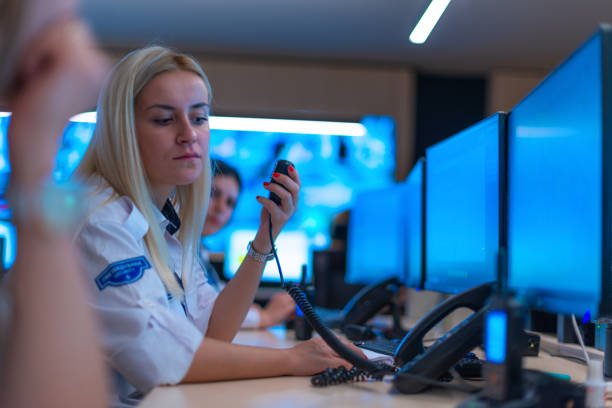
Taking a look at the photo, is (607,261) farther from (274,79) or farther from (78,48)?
(274,79)

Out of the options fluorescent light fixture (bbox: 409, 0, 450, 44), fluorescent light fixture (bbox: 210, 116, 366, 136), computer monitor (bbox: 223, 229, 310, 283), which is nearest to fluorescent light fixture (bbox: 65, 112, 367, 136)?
fluorescent light fixture (bbox: 210, 116, 366, 136)

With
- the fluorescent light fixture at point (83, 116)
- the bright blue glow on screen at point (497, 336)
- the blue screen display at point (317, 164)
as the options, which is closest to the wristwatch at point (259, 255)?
the fluorescent light fixture at point (83, 116)

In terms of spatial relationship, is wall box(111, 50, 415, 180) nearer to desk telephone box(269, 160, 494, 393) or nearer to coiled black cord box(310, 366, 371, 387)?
desk telephone box(269, 160, 494, 393)

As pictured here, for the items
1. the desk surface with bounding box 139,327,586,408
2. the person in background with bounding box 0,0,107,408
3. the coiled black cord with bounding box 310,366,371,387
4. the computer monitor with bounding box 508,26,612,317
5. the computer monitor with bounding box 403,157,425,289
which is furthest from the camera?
the computer monitor with bounding box 403,157,425,289

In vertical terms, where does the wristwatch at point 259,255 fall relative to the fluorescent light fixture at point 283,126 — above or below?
below

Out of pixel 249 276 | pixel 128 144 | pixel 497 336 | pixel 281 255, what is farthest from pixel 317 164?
pixel 497 336

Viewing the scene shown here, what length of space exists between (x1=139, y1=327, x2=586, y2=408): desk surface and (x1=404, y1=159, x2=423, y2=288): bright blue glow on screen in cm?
76

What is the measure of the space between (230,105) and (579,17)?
9.17 ft

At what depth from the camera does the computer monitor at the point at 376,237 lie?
224cm

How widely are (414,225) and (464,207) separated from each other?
1.91 ft

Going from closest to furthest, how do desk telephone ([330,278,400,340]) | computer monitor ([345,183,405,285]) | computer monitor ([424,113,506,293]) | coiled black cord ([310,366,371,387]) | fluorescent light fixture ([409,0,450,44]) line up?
coiled black cord ([310,366,371,387]) < computer monitor ([424,113,506,293]) < desk telephone ([330,278,400,340]) < computer monitor ([345,183,405,285]) < fluorescent light fixture ([409,0,450,44])

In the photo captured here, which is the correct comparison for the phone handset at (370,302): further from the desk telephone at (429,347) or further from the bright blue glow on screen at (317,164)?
the bright blue glow on screen at (317,164)

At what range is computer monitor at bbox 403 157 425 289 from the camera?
1681 mm

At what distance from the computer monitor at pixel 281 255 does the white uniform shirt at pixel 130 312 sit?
2.65 meters
